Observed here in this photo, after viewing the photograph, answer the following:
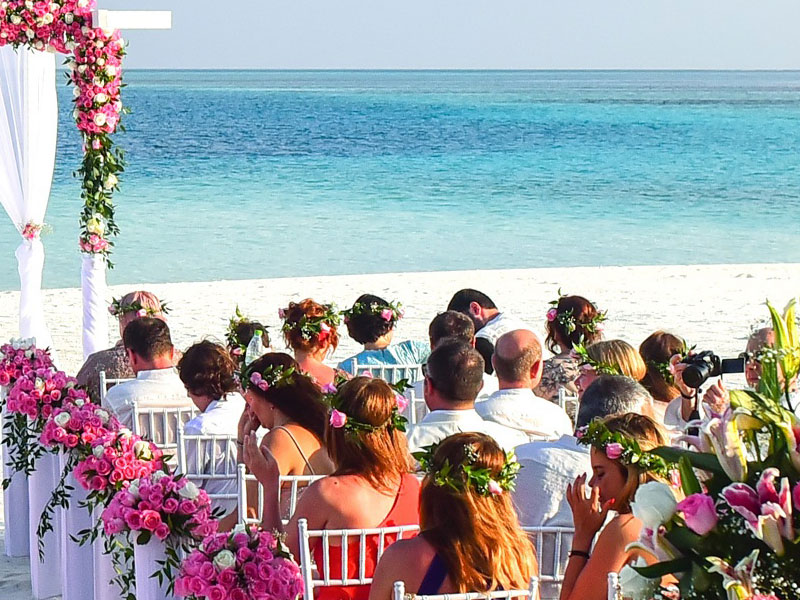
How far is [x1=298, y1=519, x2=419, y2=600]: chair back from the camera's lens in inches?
150

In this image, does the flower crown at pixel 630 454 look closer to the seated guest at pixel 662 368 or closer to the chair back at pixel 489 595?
the chair back at pixel 489 595

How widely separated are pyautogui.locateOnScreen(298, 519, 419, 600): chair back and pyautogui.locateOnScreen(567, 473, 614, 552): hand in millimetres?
486

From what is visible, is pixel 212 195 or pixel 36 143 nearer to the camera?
pixel 36 143

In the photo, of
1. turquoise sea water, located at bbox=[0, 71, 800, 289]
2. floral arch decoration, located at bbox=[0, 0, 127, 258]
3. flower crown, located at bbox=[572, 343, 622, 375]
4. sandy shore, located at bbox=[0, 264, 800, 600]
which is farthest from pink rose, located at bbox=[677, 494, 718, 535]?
turquoise sea water, located at bbox=[0, 71, 800, 289]

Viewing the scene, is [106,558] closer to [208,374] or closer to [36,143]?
[208,374]

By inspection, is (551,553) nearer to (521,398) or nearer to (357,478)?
(357,478)

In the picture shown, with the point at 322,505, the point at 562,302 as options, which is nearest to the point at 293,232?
the point at 562,302

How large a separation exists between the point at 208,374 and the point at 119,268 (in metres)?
17.2

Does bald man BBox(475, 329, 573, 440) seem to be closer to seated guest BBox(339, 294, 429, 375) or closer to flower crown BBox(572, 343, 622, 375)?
flower crown BBox(572, 343, 622, 375)

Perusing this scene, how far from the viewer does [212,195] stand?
36906 mm

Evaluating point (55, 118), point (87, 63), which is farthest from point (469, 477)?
point (55, 118)

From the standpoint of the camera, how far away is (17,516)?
248 inches

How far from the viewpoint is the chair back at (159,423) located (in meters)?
5.82

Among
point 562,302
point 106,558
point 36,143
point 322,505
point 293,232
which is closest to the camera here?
point 322,505
